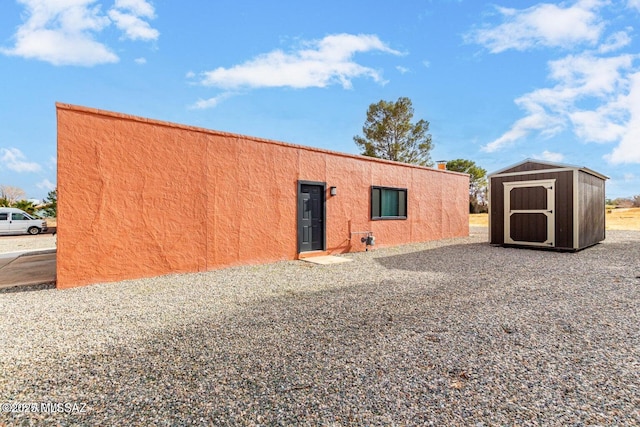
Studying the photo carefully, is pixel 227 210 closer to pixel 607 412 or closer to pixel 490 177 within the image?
pixel 607 412

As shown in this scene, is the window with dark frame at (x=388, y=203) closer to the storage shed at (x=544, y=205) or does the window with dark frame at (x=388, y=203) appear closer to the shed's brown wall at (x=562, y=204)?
the storage shed at (x=544, y=205)

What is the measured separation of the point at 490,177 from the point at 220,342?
33.3 ft

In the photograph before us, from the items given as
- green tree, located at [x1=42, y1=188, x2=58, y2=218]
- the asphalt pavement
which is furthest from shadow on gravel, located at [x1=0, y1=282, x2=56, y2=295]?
green tree, located at [x1=42, y1=188, x2=58, y2=218]

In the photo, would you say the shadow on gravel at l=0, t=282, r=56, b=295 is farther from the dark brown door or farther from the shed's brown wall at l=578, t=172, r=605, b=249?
the shed's brown wall at l=578, t=172, r=605, b=249

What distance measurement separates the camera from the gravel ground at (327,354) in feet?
5.79

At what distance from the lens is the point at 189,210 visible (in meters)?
5.95

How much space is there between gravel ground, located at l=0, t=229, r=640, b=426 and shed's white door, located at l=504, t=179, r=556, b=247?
4.48 metres

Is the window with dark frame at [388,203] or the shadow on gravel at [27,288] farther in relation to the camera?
the window with dark frame at [388,203]

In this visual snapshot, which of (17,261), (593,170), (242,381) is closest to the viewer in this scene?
(242,381)

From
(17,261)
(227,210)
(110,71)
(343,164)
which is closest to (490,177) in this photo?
(343,164)

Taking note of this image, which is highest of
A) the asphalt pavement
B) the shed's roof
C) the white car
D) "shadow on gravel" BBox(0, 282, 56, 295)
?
the shed's roof

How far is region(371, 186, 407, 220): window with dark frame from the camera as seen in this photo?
30.9ft

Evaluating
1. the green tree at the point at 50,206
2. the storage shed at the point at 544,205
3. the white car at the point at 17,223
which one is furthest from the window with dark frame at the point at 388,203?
the green tree at the point at 50,206

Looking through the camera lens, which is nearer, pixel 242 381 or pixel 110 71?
pixel 242 381
